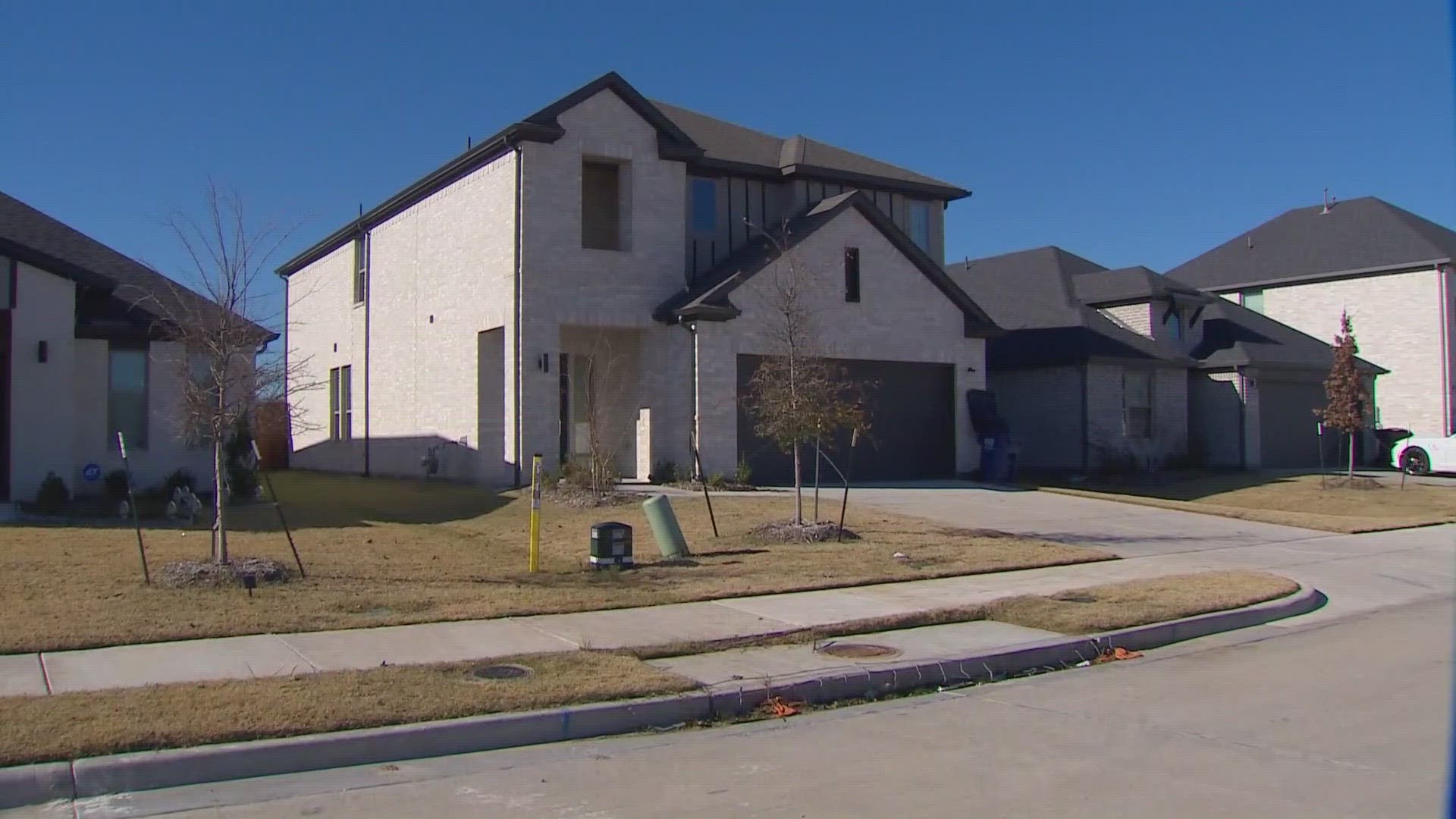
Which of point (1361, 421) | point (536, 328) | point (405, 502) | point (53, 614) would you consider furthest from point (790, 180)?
point (53, 614)

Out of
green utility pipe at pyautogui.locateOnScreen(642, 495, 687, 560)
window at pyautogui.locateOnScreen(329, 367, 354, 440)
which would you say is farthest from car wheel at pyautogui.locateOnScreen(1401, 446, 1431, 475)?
window at pyautogui.locateOnScreen(329, 367, 354, 440)

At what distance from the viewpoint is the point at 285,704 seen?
730cm

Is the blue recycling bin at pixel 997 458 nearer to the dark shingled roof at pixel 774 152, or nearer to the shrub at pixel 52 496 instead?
the dark shingled roof at pixel 774 152

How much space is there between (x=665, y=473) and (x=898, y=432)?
5772 mm

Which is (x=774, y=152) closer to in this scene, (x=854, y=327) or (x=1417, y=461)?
(x=854, y=327)

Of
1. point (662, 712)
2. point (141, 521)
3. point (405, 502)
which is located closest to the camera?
point (662, 712)

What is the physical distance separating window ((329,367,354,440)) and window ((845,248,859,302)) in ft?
47.8

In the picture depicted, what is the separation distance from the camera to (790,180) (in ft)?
88.0

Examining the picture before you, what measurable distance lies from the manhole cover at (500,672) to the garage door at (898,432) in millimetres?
15328

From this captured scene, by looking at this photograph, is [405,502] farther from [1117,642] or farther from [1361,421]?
[1361,421]

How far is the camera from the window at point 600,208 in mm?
24516

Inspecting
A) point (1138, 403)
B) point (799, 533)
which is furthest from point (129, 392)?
point (1138, 403)

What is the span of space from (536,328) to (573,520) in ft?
18.6

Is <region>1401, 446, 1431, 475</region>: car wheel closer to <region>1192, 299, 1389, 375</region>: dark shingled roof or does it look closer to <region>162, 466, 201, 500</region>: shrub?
<region>1192, 299, 1389, 375</region>: dark shingled roof
